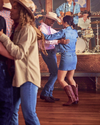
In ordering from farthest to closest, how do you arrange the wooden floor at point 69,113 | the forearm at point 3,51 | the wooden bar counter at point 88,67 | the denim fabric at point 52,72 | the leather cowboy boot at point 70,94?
the wooden bar counter at point 88,67 < the denim fabric at point 52,72 < the leather cowboy boot at point 70,94 < the wooden floor at point 69,113 < the forearm at point 3,51

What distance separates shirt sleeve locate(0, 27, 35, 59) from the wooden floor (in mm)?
1276

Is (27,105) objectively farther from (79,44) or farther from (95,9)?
(95,9)

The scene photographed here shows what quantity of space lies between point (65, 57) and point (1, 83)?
6.78ft

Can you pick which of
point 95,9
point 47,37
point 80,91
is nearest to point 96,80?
point 80,91

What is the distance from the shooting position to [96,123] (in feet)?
7.27

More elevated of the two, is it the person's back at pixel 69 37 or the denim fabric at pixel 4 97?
the person's back at pixel 69 37

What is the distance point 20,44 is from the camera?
1.23 meters

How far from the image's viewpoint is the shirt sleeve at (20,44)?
3.83 ft

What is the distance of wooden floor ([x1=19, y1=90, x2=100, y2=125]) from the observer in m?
2.28

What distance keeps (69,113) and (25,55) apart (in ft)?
5.21

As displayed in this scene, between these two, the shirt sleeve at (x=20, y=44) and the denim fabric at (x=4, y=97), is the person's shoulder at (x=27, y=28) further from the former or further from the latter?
the denim fabric at (x=4, y=97)

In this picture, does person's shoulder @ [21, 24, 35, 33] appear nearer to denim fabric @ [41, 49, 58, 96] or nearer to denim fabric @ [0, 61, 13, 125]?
denim fabric @ [0, 61, 13, 125]

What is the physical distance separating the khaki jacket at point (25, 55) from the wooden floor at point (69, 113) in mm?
1136

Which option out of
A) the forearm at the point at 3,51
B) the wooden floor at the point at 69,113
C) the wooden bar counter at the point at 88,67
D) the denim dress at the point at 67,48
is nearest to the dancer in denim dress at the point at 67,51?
the denim dress at the point at 67,48
